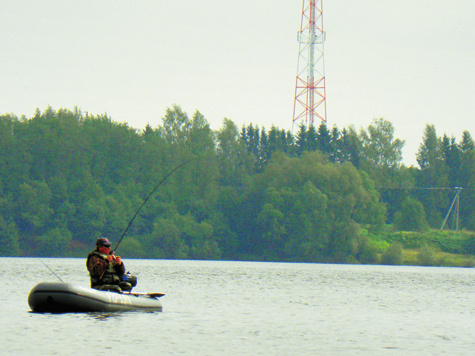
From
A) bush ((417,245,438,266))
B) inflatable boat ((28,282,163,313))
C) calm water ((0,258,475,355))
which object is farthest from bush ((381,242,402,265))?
inflatable boat ((28,282,163,313))

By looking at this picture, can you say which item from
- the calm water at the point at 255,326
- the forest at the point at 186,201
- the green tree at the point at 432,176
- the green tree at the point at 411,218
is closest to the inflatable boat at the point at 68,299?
the calm water at the point at 255,326

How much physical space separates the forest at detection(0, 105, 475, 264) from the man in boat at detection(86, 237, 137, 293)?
72653 mm

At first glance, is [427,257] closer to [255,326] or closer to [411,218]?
[411,218]

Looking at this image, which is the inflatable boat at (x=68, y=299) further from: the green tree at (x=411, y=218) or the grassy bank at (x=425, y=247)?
the green tree at (x=411, y=218)

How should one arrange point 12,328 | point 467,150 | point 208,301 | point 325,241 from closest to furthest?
point 12,328, point 208,301, point 325,241, point 467,150

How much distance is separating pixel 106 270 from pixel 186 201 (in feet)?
288

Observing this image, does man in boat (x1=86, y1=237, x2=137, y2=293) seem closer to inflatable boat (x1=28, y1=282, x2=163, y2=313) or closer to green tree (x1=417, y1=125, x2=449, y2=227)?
inflatable boat (x1=28, y1=282, x2=163, y2=313)

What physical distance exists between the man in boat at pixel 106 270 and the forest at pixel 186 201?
7265 cm

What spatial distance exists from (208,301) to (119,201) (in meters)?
77.9

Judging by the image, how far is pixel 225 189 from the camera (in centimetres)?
11312

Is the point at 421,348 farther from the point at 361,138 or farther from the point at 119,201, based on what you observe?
the point at 361,138

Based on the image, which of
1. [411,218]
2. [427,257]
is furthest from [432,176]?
[427,257]

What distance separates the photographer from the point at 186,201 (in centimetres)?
11200

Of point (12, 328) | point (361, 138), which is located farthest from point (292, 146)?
point (12, 328)
